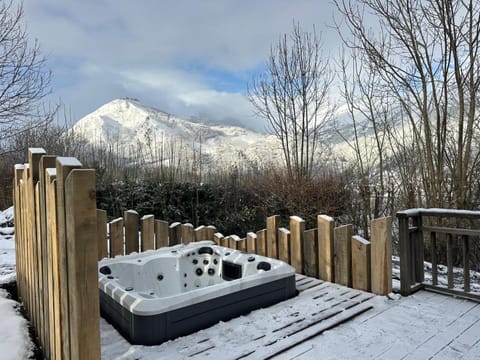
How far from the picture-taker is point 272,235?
3.74 m

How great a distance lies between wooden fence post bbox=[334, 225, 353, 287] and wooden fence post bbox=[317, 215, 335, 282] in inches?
1.8

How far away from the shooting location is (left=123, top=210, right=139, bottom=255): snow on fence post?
3689 mm

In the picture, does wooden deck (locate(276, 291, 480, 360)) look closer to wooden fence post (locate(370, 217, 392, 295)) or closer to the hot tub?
wooden fence post (locate(370, 217, 392, 295))

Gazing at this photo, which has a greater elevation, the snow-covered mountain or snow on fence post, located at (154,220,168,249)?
the snow-covered mountain

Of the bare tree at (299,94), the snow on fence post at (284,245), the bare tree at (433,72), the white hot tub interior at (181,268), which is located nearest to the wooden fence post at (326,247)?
the snow on fence post at (284,245)

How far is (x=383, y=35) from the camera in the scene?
509 cm

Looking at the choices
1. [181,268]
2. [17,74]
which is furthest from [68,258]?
[17,74]

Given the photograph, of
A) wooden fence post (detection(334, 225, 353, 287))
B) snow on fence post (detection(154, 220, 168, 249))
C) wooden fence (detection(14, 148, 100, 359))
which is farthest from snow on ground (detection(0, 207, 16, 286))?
wooden fence post (detection(334, 225, 353, 287))

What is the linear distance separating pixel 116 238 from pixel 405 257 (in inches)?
114

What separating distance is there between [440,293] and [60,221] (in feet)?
10.1

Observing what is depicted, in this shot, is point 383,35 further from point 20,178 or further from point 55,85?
point 55,85

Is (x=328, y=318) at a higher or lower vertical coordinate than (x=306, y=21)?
lower

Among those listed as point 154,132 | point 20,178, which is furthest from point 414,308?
point 154,132

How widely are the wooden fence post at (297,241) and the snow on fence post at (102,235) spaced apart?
6.42 feet
